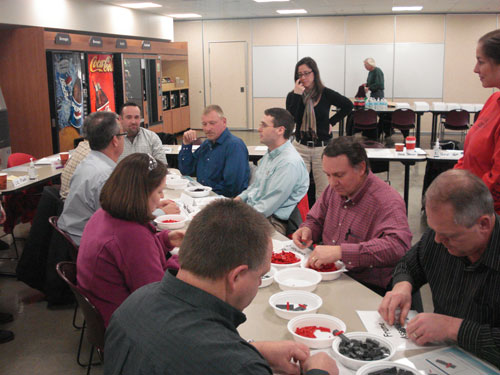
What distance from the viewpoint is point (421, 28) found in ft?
41.5

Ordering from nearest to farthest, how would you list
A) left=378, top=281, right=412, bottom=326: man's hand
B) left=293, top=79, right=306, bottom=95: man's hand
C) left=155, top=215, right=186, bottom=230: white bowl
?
left=378, top=281, right=412, bottom=326: man's hand
left=155, top=215, right=186, bottom=230: white bowl
left=293, top=79, right=306, bottom=95: man's hand

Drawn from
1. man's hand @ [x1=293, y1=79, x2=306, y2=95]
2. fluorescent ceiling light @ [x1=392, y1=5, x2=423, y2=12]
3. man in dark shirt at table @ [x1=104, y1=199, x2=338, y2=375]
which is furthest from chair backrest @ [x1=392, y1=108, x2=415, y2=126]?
man in dark shirt at table @ [x1=104, y1=199, x2=338, y2=375]

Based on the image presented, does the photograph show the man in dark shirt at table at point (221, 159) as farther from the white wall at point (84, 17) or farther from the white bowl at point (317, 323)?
the white wall at point (84, 17)

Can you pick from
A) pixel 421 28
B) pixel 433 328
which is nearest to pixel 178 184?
pixel 433 328

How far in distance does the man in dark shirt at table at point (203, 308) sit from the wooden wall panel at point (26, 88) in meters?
6.94

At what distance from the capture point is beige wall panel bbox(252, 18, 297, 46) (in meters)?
13.1

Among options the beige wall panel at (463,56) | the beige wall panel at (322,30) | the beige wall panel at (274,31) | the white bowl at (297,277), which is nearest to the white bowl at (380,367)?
the white bowl at (297,277)

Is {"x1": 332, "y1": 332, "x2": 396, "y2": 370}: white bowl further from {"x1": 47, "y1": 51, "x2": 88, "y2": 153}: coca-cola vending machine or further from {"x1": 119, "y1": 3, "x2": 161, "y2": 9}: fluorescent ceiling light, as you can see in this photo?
{"x1": 119, "y1": 3, "x2": 161, "y2": 9}: fluorescent ceiling light

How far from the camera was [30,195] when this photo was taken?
16.2 feet

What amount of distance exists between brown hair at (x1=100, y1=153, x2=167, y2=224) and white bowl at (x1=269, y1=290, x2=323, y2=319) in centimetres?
65

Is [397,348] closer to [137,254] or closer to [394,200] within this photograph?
[394,200]

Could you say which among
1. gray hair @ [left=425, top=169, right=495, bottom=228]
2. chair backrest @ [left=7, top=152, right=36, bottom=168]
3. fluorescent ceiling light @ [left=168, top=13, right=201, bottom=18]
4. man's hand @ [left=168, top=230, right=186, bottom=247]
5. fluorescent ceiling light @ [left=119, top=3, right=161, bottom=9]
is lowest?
man's hand @ [left=168, top=230, right=186, bottom=247]

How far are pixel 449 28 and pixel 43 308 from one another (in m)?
12.1

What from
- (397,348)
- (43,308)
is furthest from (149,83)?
(397,348)
